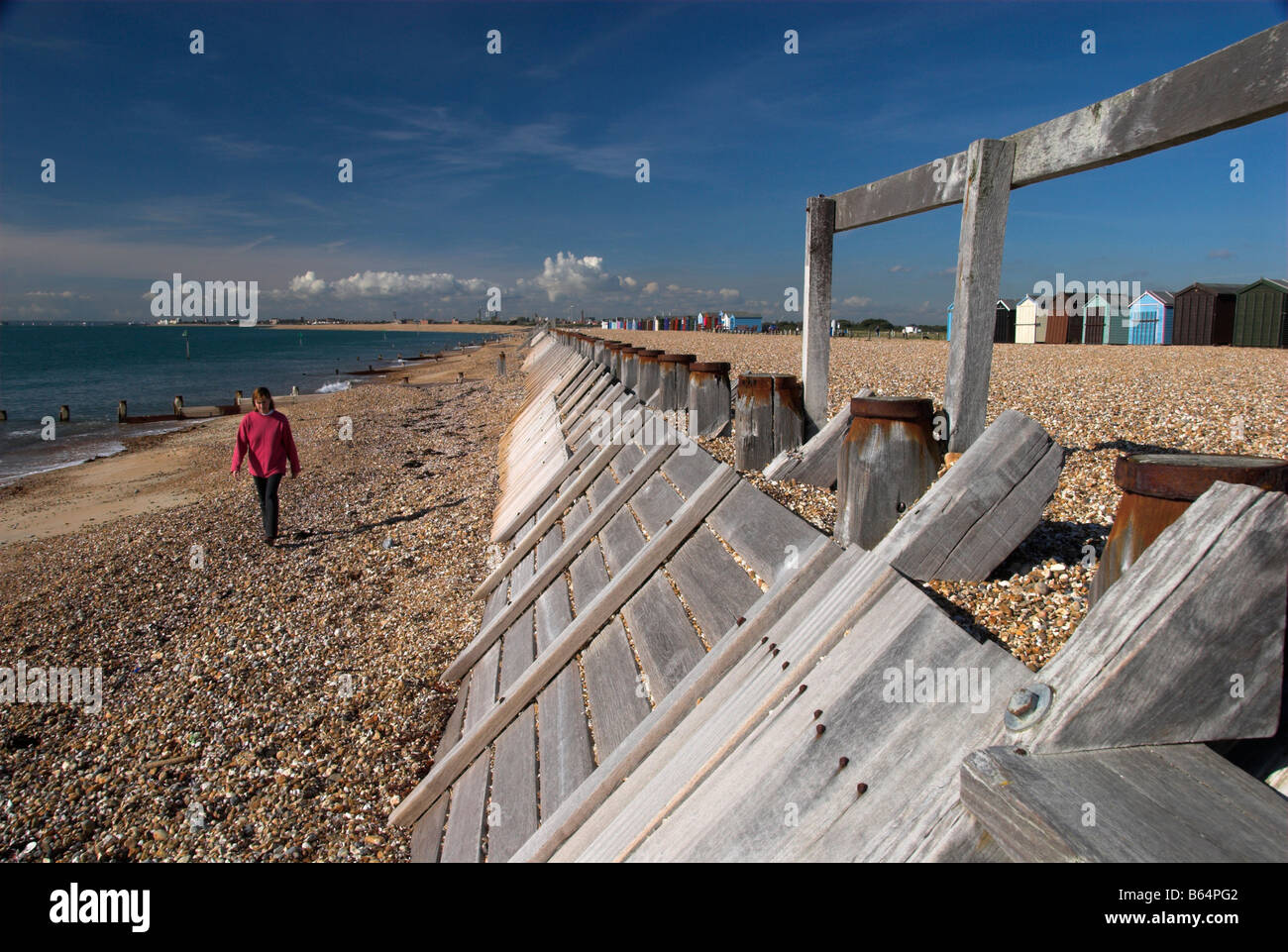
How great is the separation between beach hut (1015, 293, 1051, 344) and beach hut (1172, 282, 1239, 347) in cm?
805

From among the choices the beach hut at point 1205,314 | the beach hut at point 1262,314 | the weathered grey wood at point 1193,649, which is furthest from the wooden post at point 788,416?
the beach hut at point 1205,314

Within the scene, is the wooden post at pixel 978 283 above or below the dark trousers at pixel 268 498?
above

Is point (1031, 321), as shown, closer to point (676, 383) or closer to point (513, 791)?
point (676, 383)

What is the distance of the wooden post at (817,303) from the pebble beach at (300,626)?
3.31ft

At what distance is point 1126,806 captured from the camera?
1.41m

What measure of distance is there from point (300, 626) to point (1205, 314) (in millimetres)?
39838

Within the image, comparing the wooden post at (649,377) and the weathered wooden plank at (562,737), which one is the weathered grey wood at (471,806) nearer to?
the weathered wooden plank at (562,737)

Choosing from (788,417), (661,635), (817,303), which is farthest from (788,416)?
(661,635)

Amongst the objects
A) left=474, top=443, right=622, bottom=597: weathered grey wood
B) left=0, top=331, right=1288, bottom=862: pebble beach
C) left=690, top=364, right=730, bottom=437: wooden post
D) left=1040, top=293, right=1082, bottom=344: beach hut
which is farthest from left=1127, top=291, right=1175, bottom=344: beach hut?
left=474, top=443, right=622, bottom=597: weathered grey wood

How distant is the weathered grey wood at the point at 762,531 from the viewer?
9.12 ft

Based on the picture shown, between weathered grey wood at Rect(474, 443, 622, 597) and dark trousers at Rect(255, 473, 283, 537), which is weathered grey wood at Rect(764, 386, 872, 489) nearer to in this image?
weathered grey wood at Rect(474, 443, 622, 597)

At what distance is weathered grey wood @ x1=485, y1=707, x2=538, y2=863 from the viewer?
3.11m
